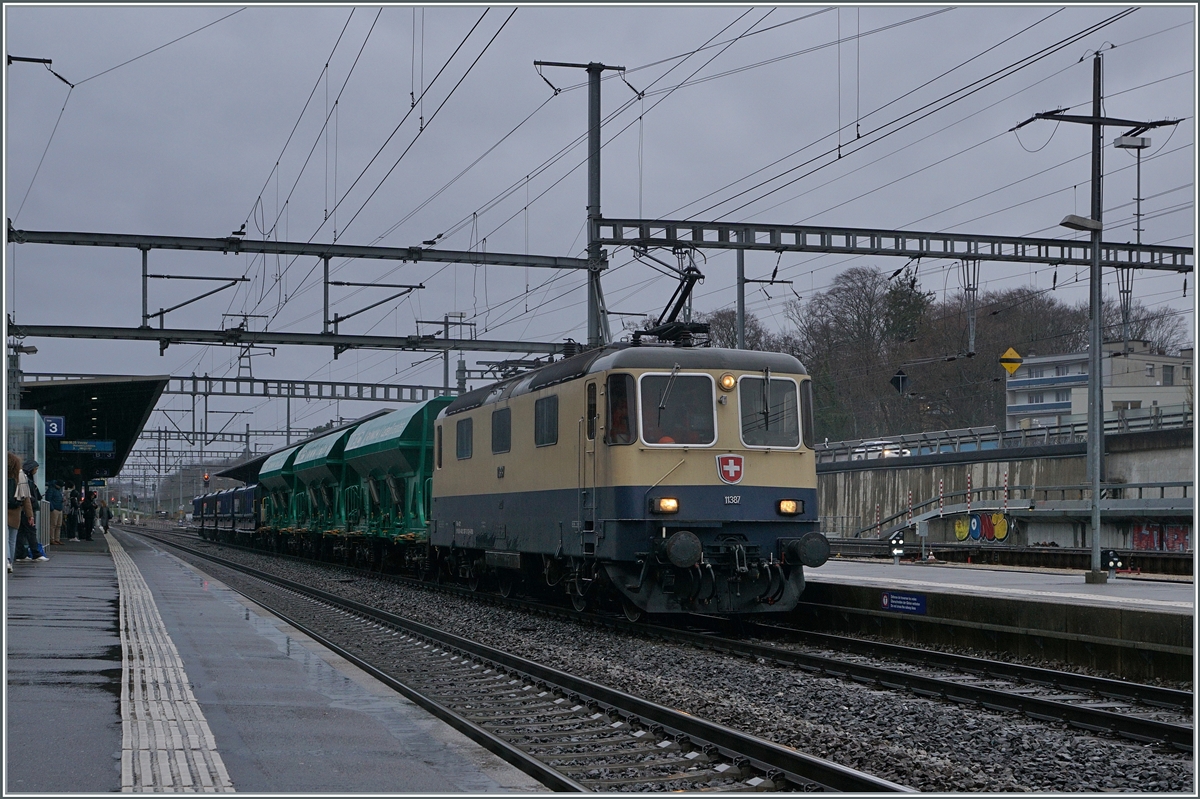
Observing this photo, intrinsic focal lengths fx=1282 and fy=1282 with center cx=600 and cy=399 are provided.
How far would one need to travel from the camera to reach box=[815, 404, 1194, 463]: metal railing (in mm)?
35897

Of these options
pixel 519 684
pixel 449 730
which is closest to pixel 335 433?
pixel 519 684

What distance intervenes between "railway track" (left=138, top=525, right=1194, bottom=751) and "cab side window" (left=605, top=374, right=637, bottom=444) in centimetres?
241

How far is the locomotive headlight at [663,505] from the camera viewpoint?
575 inches

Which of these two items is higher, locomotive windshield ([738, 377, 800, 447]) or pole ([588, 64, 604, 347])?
pole ([588, 64, 604, 347])

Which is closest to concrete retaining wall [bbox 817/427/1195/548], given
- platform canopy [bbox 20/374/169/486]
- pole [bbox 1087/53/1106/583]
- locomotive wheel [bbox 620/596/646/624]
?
pole [bbox 1087/53/1106/583]

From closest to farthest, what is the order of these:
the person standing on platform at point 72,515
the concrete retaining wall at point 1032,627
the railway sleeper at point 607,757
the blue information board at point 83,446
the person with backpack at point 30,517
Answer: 1. the railway sleeper at point 607,757
2. the concrete retaining wall at point 1032,627
3. the person with backpack at point 30,517
4. the blue information board at point 83,446
5. the person standing on platform at point 72,515

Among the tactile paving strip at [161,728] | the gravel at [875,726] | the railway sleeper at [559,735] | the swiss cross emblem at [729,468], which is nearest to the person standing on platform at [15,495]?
the tactile paving strip at [161,728]

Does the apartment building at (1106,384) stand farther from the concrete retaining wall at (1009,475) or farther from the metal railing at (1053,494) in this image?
the metal railing at (1053,494)

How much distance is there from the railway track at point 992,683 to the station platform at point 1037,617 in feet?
2.68

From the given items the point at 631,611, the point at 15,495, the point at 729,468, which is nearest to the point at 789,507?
the point at 729,468

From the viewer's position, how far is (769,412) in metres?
15.6

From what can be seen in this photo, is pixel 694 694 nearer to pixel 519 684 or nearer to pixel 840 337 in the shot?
pixel 519 684

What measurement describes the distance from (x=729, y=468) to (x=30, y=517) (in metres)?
14.2

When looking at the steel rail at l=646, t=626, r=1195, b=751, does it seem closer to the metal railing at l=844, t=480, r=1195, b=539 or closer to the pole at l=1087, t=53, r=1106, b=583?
the pole at l=1087, t=53, r=1106, b=583
